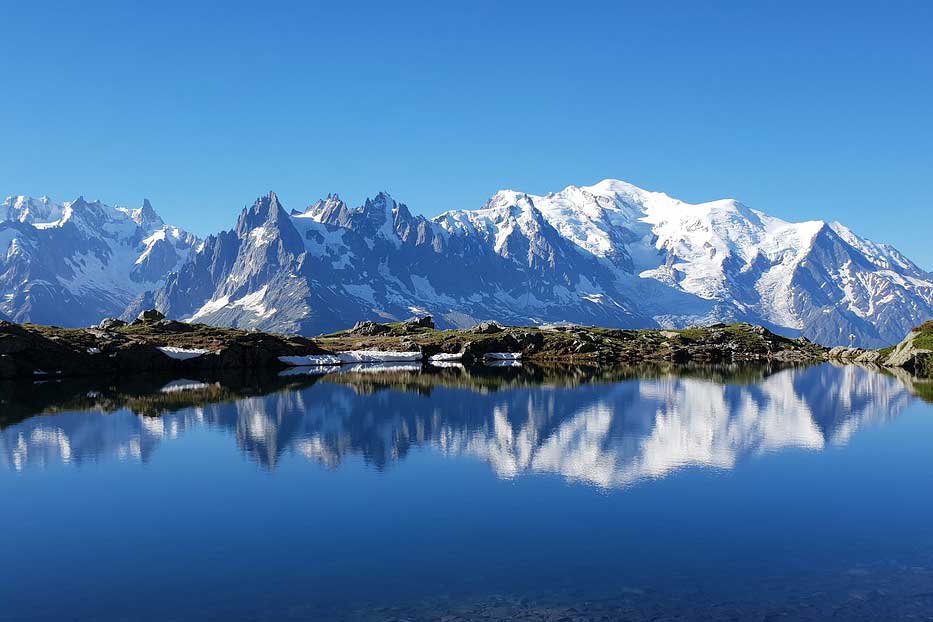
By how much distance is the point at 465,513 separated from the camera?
47.7m

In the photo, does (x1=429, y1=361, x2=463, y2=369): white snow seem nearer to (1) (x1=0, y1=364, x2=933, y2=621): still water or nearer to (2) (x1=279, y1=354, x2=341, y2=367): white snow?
(2) (x1=279, y1=354, x2=341, y2=367): white snow

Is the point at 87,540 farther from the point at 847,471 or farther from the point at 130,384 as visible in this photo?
the point at 130,384

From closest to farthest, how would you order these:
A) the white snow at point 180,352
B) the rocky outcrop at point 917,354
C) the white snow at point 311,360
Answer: the white snow at point 180,352, the rocky outcrop at point 917,354, the white snow at point 311,360

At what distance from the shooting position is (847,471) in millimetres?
61156

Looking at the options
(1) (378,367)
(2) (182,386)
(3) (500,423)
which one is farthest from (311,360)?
(3) (500,423)

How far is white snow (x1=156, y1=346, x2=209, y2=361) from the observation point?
535ft

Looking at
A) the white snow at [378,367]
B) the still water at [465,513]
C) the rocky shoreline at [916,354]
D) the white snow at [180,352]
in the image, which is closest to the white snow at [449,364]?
the white snow at [378,367]

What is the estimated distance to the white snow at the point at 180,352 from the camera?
163125 mm

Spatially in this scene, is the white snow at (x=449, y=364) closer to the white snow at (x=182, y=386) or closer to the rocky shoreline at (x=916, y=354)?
the white snow at (x=182, y=386)

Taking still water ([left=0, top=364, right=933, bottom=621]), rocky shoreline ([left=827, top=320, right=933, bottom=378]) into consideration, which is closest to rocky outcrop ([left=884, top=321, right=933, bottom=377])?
rocky shoreline ([left=827, top=320, right=933, bottom=378])

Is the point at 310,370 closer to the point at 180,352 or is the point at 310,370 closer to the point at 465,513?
the point at 180,352

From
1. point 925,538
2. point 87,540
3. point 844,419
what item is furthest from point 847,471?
point 87,540

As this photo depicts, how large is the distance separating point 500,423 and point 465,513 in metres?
39.0

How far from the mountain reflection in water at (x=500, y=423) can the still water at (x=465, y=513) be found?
57 centimetres
